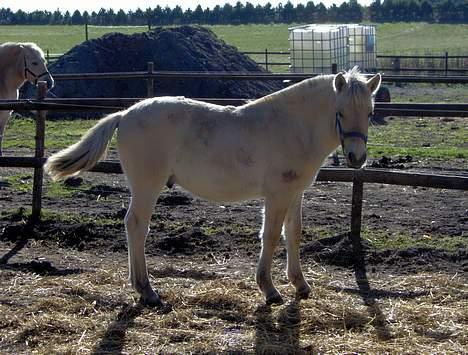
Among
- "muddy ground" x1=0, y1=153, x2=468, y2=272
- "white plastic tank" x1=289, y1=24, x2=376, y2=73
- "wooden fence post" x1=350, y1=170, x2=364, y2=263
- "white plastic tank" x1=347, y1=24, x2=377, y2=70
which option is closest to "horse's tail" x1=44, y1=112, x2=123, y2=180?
"muddy ground" x1=0, y1=153, x2=468, y2=272

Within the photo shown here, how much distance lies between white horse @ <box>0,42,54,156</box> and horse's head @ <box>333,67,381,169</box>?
8.22 metres

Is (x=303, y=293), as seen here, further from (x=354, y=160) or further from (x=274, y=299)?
(x=354, y=160)

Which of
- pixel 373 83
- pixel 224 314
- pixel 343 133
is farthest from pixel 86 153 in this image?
pixel 373 83

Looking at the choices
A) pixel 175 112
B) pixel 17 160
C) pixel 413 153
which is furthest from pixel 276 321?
pixel 413 153

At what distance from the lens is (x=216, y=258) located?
7477 mm

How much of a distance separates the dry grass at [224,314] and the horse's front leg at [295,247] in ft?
0.33

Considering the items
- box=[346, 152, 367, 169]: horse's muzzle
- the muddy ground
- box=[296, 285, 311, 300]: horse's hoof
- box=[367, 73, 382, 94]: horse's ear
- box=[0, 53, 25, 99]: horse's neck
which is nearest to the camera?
box=[346, 152, 367, 169]: horse's muzzle

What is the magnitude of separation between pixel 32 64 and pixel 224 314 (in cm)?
839

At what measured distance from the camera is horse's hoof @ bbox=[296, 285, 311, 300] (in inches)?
246

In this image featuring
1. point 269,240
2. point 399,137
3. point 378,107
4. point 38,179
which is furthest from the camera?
point 399,137

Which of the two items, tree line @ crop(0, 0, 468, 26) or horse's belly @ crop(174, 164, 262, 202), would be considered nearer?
horse's belly @ crop(174, 164, 262, 202)

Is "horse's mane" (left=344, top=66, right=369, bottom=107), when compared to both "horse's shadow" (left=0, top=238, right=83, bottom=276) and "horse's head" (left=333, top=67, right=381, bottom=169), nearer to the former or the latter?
"horse's head" (left=333, top=67, right=381, bottom=169)

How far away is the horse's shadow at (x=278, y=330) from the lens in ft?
17.0

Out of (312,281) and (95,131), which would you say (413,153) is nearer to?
(312,281)
